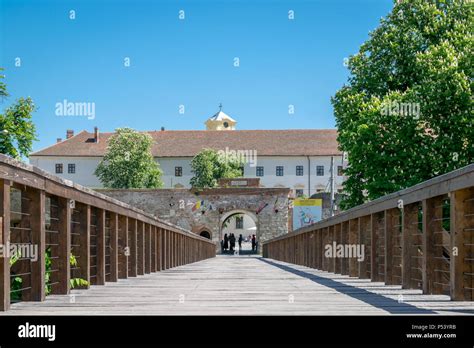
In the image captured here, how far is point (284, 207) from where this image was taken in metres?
71.1

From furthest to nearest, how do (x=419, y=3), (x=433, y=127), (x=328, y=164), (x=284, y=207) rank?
(x=328, y=164), (x=284, y=207), (x=419, y=3), (x=433, y=127)

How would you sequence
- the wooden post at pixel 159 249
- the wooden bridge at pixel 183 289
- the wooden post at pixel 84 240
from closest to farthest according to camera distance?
→ the wooden bridge at pixel 183 289 < the wooden post at pixel 84 240 < the wooden post at pixel 159 249

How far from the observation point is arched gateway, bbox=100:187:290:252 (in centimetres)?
7125

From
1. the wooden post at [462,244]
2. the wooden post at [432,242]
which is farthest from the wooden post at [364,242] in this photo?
the wooden post at [462,244]

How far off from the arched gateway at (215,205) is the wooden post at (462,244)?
209ft

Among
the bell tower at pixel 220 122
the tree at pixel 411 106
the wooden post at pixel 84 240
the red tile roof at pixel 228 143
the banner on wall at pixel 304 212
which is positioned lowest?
the banner on wall at pixel 304 212

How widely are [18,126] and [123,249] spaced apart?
112 feet

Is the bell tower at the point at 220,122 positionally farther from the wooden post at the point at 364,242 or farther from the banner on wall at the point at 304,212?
the wooden post at the point at 364,242

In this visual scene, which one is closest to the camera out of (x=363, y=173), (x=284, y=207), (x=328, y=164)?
(x=363, y=173)

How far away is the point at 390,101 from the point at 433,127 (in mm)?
1647

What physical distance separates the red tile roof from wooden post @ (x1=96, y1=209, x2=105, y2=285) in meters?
90.0

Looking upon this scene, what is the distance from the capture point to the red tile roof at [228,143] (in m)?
102
